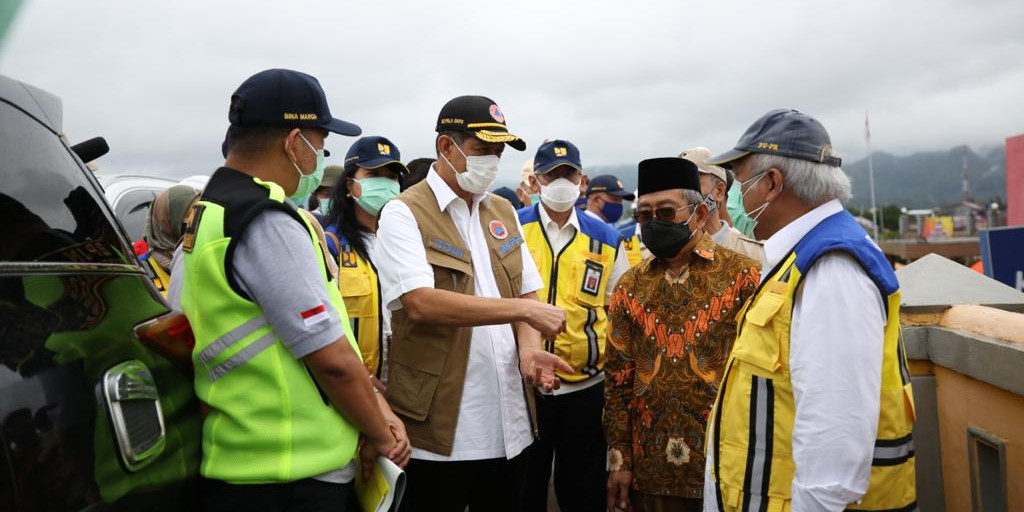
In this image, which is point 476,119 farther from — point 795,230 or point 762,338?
point 762,338

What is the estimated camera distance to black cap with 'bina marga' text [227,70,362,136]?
6.90 feet

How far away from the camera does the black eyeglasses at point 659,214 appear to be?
3.13m

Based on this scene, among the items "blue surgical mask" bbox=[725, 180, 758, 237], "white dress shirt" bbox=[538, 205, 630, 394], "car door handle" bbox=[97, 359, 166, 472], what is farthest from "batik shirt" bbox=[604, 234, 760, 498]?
"car door handle" bbox=[97, 359, 166, 472]

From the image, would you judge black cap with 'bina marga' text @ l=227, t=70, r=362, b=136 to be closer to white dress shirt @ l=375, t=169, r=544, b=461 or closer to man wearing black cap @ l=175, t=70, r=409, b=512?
man wearing black cap @ l=175, t=70, r=409, b=512

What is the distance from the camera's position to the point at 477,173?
2.95 m

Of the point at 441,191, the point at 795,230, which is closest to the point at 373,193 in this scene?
the point at 441,191

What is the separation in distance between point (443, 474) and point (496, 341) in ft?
1.78

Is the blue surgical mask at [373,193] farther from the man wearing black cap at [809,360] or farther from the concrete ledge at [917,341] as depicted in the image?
the concrete ledge at [917,341]

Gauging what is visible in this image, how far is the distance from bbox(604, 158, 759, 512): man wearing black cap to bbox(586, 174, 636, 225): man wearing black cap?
435 centimetres

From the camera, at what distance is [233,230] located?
6.10 ft

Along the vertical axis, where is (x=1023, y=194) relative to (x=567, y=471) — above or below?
above

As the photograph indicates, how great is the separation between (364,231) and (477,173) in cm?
143

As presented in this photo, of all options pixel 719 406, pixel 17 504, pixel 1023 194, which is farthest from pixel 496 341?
pixel 1023 194

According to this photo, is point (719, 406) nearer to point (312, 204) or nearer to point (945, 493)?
point (945, 493)
